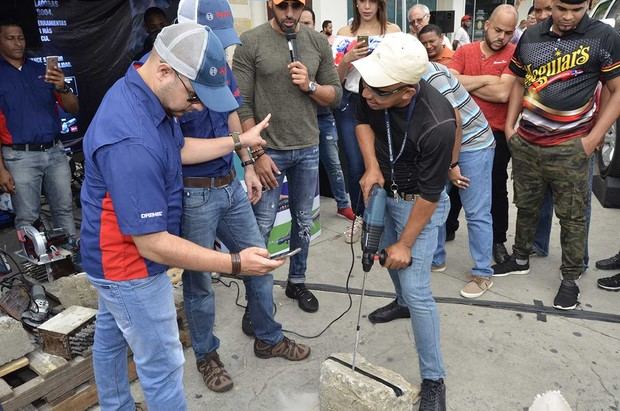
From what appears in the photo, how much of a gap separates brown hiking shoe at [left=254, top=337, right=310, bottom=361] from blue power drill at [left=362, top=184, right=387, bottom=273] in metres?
0.75

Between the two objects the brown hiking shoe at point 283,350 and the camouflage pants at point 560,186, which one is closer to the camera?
the brown hiking shoe at point 283,350

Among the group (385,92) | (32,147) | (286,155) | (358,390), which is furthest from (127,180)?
(32,147)

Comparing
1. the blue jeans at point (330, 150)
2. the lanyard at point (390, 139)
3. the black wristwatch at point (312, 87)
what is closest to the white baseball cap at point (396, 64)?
the lanyard at point (390, 139)

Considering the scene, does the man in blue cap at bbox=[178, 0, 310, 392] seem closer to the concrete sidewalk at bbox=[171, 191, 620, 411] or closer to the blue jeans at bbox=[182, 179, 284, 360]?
the blue jeans at bbox=[182, 179, 284, 360]

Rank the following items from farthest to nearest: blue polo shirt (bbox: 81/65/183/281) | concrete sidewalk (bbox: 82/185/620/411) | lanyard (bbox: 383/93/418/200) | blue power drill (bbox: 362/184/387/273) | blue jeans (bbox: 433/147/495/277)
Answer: blue jeans (bbox: 433/147/495/277) < concrete sidewalk (bbox: 82/185/620/411) < blue power drill (bbox: 362/184/387/273) < lanyard (bbox: 383/93/418/200) < blue polo shirt (bbox: 81/65/183/281)

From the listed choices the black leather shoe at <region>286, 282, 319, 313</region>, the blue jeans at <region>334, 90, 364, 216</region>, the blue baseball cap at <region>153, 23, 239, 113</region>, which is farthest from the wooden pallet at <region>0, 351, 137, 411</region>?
the blue jeans at <region>334, 90, 364, 216</region>

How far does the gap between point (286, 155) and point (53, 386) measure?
5.74 feet

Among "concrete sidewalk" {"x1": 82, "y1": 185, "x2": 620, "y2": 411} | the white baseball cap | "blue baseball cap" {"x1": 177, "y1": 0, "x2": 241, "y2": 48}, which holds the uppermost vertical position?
"blue baseball cap" {"x1": 177, "y1": 0, "x2": 241, "y2": 48}

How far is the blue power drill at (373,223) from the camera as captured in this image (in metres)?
2.47

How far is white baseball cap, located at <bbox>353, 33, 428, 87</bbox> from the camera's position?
6.64 feet

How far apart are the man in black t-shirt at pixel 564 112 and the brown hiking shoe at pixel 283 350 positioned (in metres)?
1.77

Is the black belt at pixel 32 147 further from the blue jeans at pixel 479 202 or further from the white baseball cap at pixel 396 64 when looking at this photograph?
the blue jeans at pixel 479 202

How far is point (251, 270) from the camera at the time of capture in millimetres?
1871

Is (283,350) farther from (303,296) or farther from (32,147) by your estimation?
(32,147)
